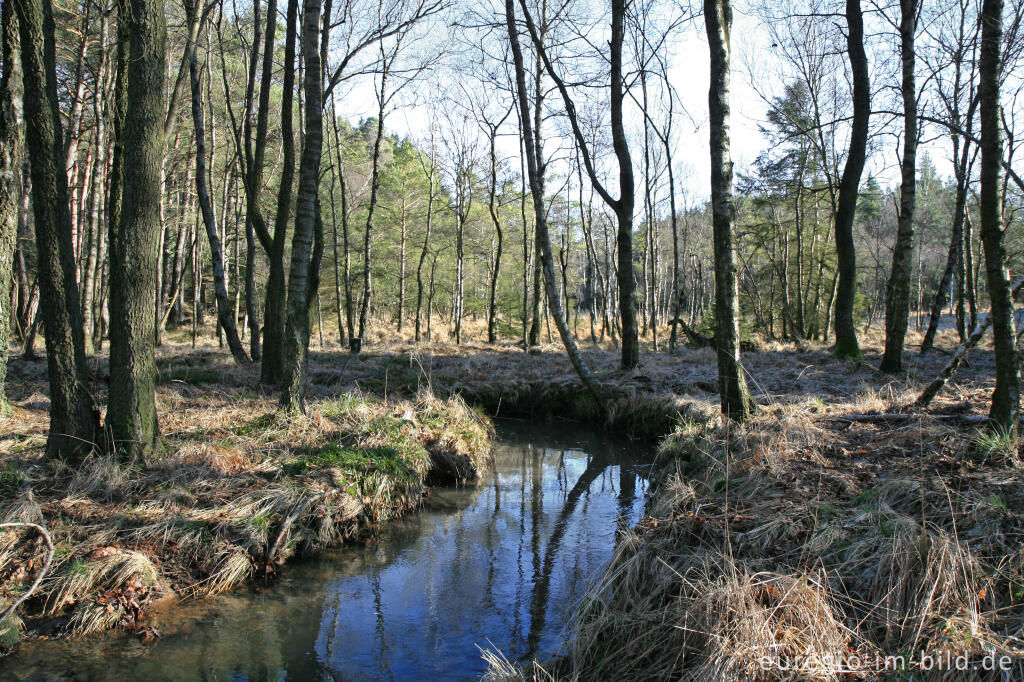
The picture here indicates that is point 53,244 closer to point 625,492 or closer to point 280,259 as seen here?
point 280,259

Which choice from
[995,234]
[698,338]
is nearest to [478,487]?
[995,234]

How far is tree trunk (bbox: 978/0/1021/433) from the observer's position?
4.81 metres

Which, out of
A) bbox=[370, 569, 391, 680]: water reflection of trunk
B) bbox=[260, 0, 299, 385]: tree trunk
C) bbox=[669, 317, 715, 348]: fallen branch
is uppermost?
bbox=[260, 0, 299, 385]: tree trunk

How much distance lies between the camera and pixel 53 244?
17.7 ft

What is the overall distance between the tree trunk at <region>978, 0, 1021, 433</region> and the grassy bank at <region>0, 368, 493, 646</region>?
5.91 meters

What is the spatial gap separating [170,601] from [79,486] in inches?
55.8

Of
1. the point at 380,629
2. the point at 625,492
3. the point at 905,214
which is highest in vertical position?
A: the point at 905,214

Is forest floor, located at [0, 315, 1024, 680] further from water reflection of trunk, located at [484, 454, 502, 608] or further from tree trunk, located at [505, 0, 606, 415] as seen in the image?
tree trunk, located at [505, 0, 606, 415]

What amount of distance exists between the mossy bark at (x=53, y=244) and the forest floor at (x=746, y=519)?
0.50m

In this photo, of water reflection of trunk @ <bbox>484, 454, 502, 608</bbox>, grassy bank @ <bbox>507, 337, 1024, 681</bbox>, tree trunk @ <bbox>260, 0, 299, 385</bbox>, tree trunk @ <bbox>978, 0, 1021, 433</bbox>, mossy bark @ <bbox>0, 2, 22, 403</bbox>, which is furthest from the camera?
tree trunk @ <bbox>260, 0, 299, 385</bbox>

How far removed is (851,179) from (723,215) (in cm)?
606

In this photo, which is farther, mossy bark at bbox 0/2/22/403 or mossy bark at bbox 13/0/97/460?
mossy bark at bbox 0/2/22/403

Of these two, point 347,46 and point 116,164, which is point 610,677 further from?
point 347,46

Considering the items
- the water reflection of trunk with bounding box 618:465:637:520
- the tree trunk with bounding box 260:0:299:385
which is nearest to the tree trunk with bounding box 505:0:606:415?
the water reflection of trunk with bounding box 618:465:637:520
